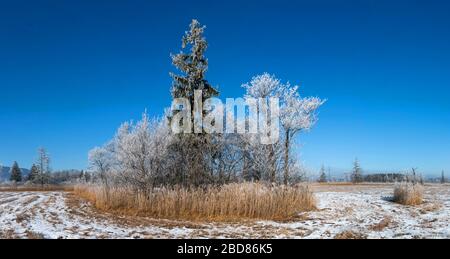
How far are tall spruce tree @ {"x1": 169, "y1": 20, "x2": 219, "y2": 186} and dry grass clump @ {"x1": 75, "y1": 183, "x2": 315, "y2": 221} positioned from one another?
225 centimetres

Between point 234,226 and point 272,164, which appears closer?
point 234,226

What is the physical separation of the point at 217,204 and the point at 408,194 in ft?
38.8

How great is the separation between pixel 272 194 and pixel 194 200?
342 cm

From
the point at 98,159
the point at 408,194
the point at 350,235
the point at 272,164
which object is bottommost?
the point at 350,235

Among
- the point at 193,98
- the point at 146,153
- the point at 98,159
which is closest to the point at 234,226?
the point at 193,98

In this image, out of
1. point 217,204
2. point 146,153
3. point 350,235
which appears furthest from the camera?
point 146,153

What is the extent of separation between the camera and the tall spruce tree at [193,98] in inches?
870

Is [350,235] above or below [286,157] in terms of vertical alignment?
below

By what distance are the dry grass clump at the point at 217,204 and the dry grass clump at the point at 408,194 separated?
6.88 metres

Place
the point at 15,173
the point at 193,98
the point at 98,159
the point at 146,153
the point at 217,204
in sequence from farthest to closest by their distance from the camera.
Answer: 1. the point at 15,173
2. the point at 98,159
3. the point at 146,153
4. the point at 193,98
5. the point at 217,204

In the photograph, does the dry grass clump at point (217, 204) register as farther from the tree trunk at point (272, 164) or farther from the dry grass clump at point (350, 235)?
the dry grass clump at point (350, 235)

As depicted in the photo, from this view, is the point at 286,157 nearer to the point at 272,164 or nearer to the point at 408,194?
the point at 272,164

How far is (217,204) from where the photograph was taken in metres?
17.9
